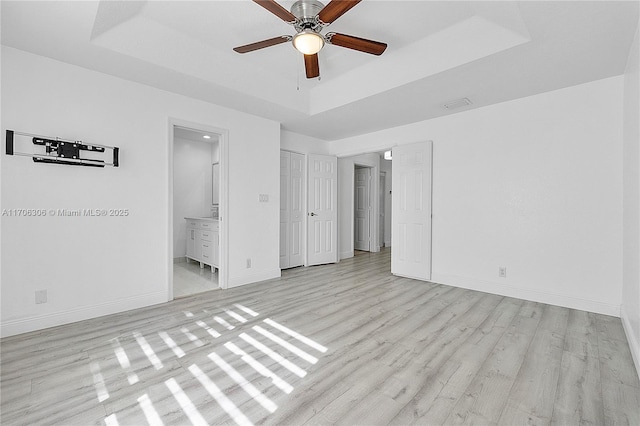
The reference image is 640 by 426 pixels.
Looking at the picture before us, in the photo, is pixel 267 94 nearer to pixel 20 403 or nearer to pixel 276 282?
pixel 276 282

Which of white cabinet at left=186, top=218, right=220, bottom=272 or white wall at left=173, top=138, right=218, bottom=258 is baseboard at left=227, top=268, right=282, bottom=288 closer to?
white cabinet at left=186, top=218, right=220, bottom=272

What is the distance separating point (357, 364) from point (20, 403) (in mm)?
2075

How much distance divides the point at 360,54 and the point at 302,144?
2419 mm

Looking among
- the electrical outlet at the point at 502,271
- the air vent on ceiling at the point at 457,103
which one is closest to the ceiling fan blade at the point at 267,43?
the air vent on ceiling at the point at 457,103

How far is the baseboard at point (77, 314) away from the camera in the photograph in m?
2.55

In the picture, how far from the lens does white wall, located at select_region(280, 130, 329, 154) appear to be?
5.22 metres

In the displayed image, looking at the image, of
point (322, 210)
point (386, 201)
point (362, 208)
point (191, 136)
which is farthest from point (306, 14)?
point (386, 201)

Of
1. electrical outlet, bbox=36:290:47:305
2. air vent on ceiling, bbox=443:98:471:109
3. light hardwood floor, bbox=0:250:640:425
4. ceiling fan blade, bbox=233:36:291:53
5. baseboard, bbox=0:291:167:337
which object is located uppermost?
air vent on ceiling, bbox=443:98:471:109

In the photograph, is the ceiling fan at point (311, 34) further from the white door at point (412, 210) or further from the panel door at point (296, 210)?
the panel door at point (296, 210)

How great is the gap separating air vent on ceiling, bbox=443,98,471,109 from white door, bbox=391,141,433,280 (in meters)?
0.67

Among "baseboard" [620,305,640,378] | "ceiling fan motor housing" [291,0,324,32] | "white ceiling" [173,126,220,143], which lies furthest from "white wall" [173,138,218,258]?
"baseboard" [620,305,640,378]

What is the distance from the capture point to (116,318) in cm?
296

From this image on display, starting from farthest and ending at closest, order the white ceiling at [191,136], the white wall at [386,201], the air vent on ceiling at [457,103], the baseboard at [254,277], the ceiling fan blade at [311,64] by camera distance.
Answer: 1. the white wall at [386,201]
2. the white ceiling at [191,136]
3. the baseboard at [254,277]
4. the air vent on ceiling at [457,103]
5. the ceiling fan blade at [311,64]

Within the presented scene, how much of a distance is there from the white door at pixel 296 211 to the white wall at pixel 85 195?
1.72 meters
